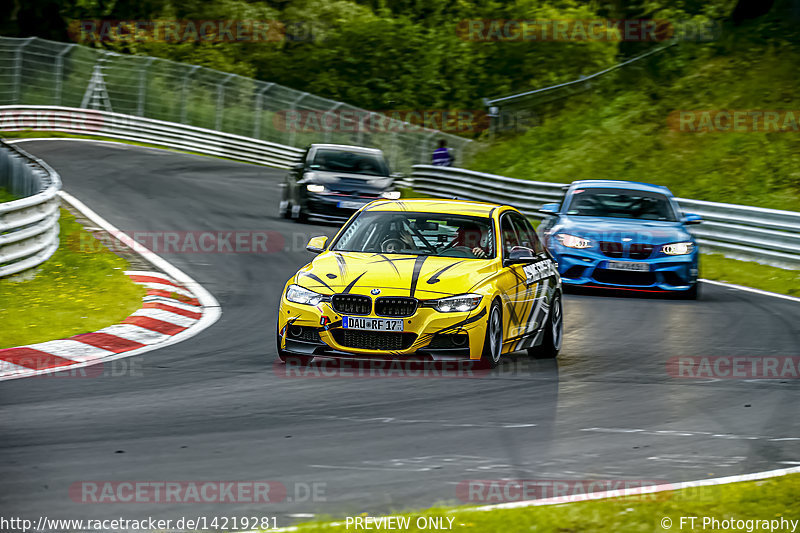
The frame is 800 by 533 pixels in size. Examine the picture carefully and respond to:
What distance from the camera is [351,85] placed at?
54344 mm

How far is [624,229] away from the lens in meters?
16.1

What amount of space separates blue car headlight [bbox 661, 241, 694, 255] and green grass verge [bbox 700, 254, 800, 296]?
2306mm

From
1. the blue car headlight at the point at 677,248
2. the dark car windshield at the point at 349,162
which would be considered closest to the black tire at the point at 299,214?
the dark car windshield at the point at 349,162

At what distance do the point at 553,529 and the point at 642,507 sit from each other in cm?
61

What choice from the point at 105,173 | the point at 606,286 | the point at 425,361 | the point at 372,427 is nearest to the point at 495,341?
the point at 425,361

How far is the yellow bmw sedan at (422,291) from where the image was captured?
31.5 feet

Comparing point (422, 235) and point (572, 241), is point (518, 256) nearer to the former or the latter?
point (422, 235)

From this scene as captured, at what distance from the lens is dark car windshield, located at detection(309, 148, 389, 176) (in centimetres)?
2422

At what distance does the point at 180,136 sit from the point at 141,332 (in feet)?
98.8

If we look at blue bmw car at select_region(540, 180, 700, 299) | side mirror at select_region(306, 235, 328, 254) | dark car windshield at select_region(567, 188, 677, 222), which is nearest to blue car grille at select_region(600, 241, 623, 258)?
blue bmw car at select_region(540, 180, 700, 299)

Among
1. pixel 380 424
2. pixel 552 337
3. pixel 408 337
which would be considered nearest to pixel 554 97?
pixel 552 337

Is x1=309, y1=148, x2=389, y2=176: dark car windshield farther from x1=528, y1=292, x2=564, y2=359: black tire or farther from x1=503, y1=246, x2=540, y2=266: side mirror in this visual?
x1=503, y1=246, x2=540, y2=266: side mirror

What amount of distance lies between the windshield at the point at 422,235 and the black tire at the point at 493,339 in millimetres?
763

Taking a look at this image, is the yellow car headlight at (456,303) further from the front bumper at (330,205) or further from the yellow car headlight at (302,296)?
the front bumper at (330,205)
